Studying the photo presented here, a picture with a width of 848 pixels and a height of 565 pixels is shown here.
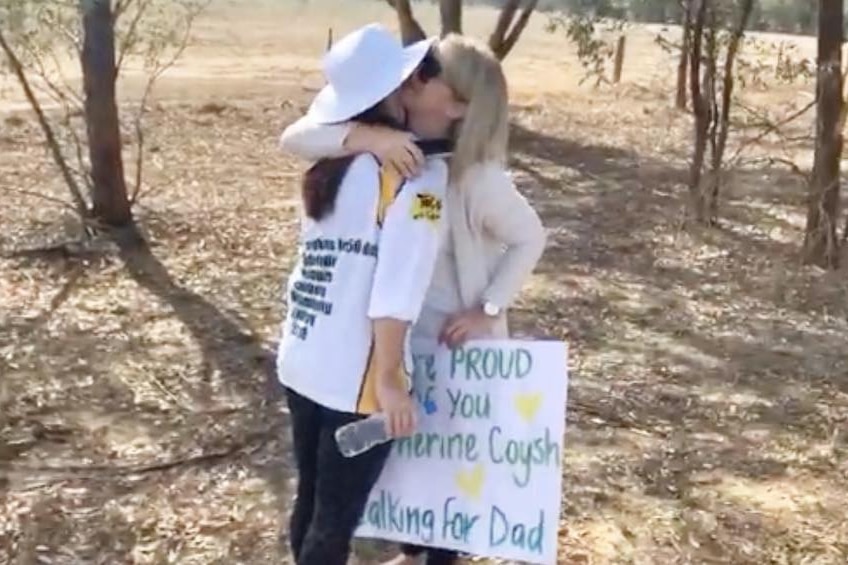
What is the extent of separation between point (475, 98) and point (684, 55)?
29.1 feet

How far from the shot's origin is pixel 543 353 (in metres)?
2.77

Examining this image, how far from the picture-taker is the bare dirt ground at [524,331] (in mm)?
3910

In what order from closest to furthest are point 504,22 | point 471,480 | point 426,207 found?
point 426,207 → point 471,480 → point 504,22

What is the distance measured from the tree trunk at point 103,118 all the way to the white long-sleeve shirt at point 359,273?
4.99 m

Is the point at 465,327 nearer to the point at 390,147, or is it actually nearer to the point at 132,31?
the point at 390,147

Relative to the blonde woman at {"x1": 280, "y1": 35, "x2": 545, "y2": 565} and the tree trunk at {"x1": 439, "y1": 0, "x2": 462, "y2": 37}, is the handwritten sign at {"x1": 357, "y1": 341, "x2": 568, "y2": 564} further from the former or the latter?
the tree trunk at {"x1": 439, "y1": 0, "x2": 462, "y2": 37}

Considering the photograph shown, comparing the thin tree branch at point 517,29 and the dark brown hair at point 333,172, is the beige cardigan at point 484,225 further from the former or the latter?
the thin tree branch at point 517,29

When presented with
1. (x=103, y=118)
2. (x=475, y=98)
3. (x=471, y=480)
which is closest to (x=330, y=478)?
(x=471, y=480)

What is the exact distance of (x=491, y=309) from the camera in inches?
112

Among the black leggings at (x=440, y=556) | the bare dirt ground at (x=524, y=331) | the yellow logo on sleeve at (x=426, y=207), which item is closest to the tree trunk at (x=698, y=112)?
the bare dirt ground at (x=524, y=331)

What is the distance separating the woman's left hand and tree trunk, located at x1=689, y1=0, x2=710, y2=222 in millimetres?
5721

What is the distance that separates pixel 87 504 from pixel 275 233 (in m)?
3.96

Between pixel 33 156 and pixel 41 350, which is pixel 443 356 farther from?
pixel 33 156

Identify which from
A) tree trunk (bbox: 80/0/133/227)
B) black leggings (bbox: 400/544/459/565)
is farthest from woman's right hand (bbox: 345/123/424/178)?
tree trunk (bbox: 80/0/133/227)
